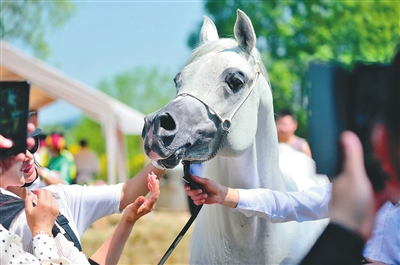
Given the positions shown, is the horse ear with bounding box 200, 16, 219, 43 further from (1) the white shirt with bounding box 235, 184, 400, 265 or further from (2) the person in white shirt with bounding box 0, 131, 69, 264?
(2) the person in white shirt with bounding box 0, 131, 69, 264

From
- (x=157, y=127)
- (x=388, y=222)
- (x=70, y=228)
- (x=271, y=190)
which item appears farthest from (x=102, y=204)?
(x=388, y=222)

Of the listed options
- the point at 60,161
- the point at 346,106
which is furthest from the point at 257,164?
the point at 60,161

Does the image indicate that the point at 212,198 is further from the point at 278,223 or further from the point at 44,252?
the point at 44,252

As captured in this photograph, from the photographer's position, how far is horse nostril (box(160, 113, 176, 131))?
2.39m

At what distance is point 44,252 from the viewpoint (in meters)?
1.99

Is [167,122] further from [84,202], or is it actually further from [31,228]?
[31,228]

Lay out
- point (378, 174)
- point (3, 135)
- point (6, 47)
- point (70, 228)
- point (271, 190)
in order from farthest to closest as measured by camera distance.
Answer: point (6, 47)
point (271, 190)
point (70, 228)
point (3, 135)
point (378, 174)

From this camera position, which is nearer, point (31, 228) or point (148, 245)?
point (31, 228)

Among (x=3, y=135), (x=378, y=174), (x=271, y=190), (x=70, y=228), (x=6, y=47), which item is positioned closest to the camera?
(x=378, y=174)

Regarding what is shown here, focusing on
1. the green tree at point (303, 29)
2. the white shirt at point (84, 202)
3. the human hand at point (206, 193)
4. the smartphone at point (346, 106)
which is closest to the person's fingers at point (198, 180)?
the human hand at point (206, 193)

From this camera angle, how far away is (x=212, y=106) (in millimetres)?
2607

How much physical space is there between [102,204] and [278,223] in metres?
0.80

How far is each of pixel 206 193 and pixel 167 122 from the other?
33cm

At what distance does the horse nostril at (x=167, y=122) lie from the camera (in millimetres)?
2390
